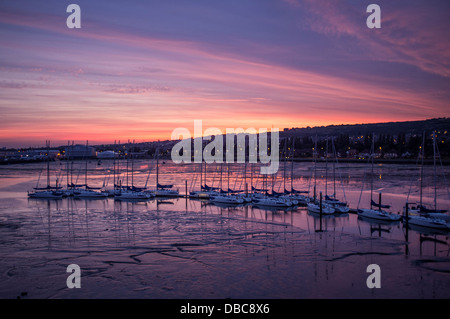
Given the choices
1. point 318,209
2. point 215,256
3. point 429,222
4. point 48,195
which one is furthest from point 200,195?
point 215,256

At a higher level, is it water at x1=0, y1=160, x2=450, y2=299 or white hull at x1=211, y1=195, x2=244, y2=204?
white hull at x1=211, y1=195, x2=244, y2=204

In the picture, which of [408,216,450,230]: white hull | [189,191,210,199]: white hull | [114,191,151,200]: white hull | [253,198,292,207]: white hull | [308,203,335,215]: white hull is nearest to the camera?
[408,216,450,230]: white hull

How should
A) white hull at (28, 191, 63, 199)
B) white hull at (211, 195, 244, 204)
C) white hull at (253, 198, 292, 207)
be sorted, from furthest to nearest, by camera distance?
1. white hull at (28, 191, 63, 199)
2. white hull at (211, 195, 244, 204)
3. white hull at (253, 198, 292, 207)

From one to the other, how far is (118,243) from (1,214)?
1502cm

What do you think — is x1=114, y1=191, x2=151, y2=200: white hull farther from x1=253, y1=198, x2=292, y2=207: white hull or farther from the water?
x1=253, y1=198, x2=292, y2=207: white hull

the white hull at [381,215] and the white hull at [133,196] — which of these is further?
the white hull at [133,196]

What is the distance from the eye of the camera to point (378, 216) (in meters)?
25.8

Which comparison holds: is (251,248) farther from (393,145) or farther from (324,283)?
(393,145)

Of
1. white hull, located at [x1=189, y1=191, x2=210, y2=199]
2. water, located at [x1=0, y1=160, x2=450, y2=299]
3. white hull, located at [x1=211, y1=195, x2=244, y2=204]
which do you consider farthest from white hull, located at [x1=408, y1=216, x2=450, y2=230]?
white hull, located at [x1=189, y1=191, x2=210, y2=199]

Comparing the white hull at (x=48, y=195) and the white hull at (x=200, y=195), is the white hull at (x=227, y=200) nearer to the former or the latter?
the white hull at (x=200, y=195)

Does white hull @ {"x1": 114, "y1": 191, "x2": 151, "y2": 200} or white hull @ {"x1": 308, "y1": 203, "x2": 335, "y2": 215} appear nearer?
white hull @ {"x1": 308, "y1": 203, "x2": 335, "y2": 215}

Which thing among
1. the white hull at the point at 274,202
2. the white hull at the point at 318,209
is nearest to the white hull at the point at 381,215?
the white hull at the point at 318,209

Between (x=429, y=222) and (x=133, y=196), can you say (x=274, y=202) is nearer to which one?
(x=429, y=222)
